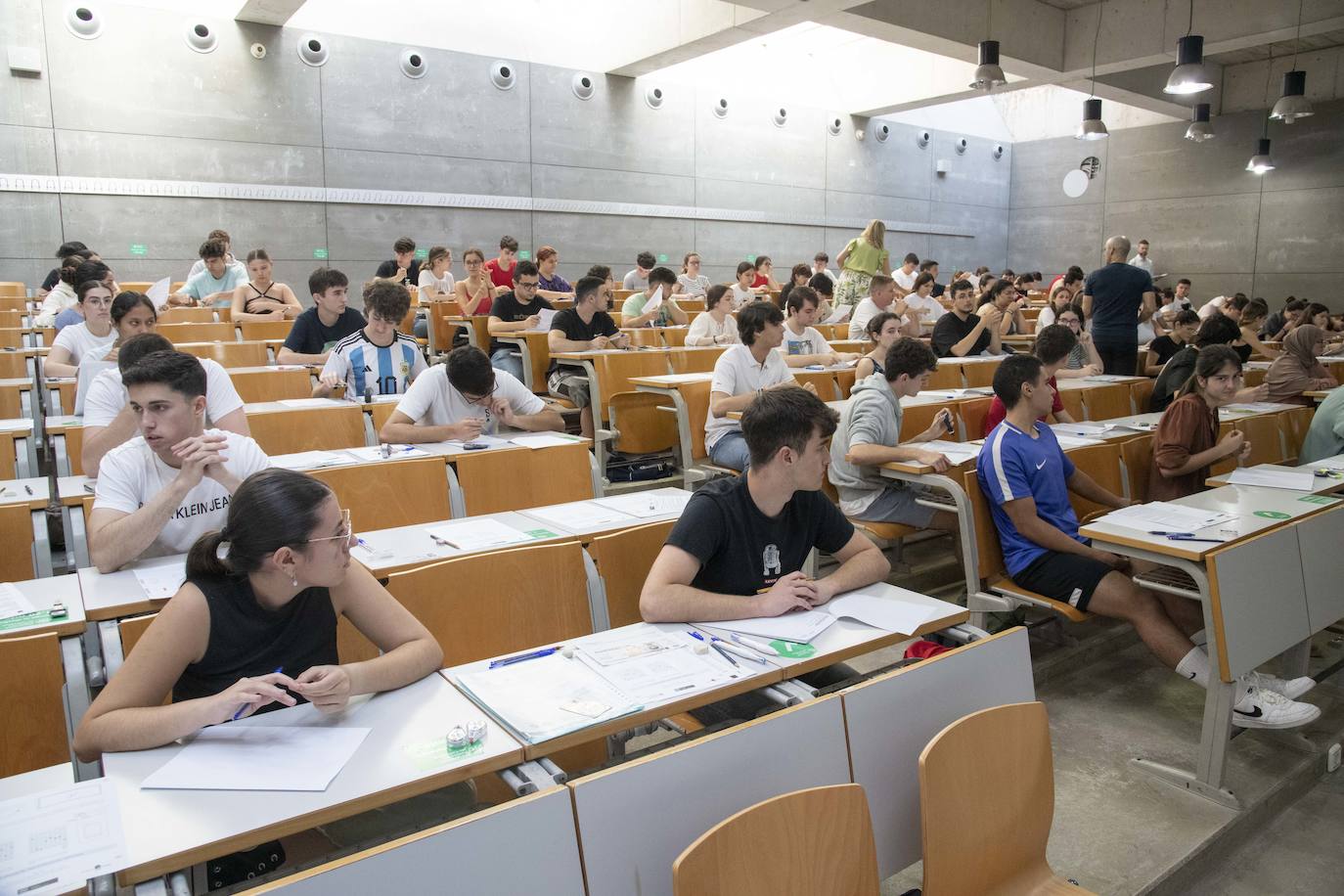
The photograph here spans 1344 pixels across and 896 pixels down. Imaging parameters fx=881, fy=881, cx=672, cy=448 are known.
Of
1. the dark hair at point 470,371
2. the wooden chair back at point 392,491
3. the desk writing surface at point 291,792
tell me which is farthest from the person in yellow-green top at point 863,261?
the desk writing surface at point 291,792

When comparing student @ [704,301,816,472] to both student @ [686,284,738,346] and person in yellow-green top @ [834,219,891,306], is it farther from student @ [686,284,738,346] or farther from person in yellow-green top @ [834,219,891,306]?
person in yellow-green top @ [834,219,891,306]

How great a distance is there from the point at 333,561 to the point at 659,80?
11.7m

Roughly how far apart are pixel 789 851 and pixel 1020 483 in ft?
6.86

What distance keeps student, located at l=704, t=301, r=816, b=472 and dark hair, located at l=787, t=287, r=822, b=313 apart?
4.00ft

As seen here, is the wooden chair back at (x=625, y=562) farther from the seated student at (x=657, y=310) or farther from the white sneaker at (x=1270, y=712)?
the seated student at (x=657, y=310)

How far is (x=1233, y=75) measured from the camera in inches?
551

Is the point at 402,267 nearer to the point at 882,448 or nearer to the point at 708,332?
the point at 708,332

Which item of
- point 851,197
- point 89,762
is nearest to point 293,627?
point 89,762

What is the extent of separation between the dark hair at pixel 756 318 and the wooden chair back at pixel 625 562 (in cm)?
235

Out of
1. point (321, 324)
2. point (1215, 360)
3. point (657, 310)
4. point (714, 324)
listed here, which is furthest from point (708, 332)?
point (1215, 360)

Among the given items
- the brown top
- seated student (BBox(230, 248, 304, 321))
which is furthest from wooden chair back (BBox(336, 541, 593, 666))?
seated student (BBox(230, 248, 304, 321))

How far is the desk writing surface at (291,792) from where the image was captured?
1.20 metres

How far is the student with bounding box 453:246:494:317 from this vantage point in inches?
296

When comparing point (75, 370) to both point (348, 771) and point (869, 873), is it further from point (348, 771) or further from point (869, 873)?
point (869, 873)
